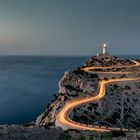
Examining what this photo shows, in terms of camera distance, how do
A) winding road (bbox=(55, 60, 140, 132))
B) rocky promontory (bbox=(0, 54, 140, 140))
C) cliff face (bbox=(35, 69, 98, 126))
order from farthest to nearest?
1. cliff face (bbox=(35, 69, 98, 126))
2. rocky promontory (bbox=(0, 54, 140, 140))
3. winding road (bbox=(55, 60, 140, 132))

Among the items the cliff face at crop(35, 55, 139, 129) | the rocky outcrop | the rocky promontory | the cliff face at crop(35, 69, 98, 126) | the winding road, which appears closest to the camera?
the winding road

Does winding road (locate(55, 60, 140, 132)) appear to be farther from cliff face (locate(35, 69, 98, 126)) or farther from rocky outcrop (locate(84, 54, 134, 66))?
rocky outcrop (locate(84, 54, 134, 66))

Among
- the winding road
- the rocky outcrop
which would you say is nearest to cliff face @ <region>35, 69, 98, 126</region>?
the winding road

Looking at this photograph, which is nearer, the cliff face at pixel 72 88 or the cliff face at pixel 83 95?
the cliff face at pixel 83 95

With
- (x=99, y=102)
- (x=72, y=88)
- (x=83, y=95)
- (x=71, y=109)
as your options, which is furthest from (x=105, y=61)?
(x=71, y=109)

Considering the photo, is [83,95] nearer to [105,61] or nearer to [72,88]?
[72,88]

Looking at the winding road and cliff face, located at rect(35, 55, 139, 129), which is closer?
the winding road

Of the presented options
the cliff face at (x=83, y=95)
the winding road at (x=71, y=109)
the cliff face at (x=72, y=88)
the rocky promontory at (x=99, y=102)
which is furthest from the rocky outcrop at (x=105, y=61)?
the winding road at (x=71, y=109)

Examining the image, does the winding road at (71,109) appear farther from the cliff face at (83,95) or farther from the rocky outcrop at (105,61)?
the rocky outcrop at (105,61)

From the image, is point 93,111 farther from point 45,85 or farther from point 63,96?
point 45,85

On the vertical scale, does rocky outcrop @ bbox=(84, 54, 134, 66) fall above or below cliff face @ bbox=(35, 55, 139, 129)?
above

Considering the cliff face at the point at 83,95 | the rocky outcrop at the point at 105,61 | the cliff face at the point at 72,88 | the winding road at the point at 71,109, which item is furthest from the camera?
the rocky outcrop at the point at 105,61

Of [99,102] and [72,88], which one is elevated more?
[72,88]

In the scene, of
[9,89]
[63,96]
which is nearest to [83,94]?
[63,96]
